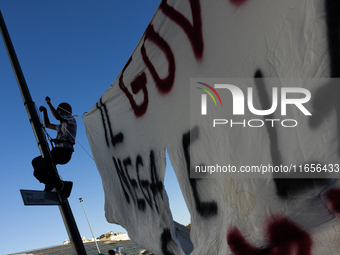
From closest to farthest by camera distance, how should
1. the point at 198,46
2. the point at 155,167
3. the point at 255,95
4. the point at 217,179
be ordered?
the point at 255,95
the point at 217,179
the point at 198,46
the point at 155,167

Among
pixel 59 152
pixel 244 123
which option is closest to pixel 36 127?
pixel 59 152

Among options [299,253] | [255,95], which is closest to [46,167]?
[255,95]

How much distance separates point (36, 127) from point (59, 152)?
405 millimetres

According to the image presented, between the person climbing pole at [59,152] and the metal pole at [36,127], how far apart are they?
0.12 meters

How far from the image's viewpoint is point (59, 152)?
→ 3.76 meters

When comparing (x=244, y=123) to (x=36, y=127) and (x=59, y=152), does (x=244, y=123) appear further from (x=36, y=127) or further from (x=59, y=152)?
(x=36, y=127)

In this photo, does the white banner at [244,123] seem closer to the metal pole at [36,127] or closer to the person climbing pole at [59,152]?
the metal pole at [36,127]

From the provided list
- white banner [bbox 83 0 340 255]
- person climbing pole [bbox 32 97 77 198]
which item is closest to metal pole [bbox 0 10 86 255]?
person climbing pole [bbox 32 97 77 198]

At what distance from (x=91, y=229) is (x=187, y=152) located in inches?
743

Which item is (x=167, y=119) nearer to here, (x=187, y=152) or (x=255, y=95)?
(x=187, y=152)

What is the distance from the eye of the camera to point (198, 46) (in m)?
2.47

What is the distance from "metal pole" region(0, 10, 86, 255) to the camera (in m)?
3.32

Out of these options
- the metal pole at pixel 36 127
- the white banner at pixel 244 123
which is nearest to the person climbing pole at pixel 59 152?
the metal pole at pixel 36 127

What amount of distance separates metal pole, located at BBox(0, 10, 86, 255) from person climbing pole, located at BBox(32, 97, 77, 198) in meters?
0.12
